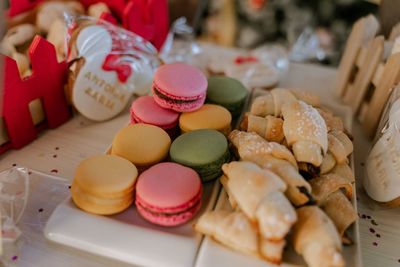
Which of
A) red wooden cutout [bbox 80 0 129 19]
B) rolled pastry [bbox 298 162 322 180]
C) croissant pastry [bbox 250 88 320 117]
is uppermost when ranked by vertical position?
red wooden cutout [bbox 80 0 129 19]

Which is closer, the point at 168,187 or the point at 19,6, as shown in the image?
the point at 168,187

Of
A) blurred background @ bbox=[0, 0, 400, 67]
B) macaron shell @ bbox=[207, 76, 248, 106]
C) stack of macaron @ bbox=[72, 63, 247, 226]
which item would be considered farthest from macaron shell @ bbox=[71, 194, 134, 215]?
blurred background @ bbox=[0, 0, 400, 67]

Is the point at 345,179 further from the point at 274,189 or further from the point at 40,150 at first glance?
the point at 40,150

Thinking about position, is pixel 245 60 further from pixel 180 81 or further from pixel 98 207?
pixel 98 207

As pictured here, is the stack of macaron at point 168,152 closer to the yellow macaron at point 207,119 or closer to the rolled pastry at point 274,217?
the yellow macaron at point 207,119

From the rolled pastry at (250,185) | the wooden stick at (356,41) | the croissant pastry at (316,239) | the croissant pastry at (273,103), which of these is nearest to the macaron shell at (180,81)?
the croissant pastry at (273,103)

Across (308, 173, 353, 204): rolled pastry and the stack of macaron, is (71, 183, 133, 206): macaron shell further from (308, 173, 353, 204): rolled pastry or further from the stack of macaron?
(308, 173, 353, 204): rolled pastry

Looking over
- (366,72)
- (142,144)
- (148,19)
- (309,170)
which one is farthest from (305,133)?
(148,19)
